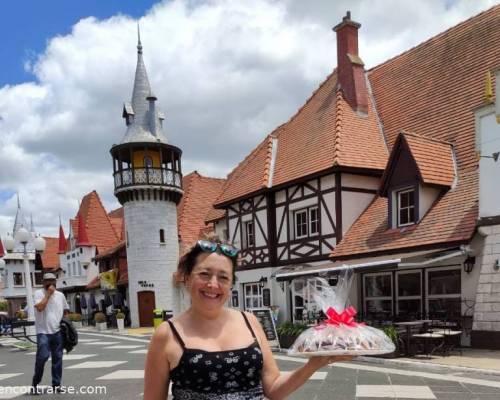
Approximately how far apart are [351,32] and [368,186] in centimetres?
687

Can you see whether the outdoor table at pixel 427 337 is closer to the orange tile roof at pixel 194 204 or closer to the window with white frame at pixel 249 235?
the window with white frame at pixel 249 235

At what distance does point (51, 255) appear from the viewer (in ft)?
171

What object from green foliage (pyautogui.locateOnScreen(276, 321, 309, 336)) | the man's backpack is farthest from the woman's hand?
green foliage (pyautogui.locateOnScreen(276, 321, 309, 336))

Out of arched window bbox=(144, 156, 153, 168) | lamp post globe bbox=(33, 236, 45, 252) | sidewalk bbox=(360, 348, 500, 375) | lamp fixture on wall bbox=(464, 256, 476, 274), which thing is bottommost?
Answer: sidewalk bbox=(360, 348, 500, 375)

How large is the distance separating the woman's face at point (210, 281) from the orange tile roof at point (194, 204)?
2549 centimetres

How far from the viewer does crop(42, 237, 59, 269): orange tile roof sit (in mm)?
50375

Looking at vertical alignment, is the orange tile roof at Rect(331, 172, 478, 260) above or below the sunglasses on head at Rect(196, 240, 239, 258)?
below

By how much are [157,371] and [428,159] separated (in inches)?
494

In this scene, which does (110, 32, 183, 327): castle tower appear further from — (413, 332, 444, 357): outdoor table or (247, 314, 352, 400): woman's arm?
(247, 314, 352, 400): woman's arm

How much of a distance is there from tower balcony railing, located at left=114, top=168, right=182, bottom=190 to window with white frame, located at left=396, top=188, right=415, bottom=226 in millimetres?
15898

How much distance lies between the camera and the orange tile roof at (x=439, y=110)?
12062 millimetres

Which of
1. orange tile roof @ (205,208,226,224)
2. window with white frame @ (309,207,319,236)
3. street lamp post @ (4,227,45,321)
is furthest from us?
orange tile roof @ (205,208,226,224)

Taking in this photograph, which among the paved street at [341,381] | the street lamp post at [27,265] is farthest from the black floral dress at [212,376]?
the street lamp post at [27,265]

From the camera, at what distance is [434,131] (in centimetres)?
1512
